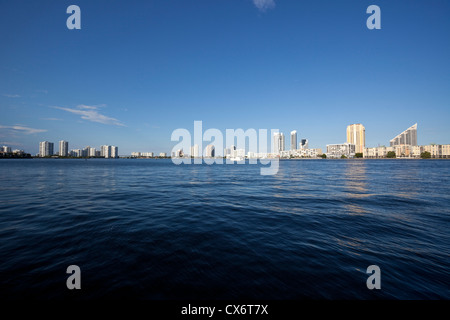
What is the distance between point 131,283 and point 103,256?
7.80ft

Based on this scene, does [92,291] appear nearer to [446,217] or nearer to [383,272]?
[383,272]

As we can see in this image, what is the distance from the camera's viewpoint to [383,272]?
6.35 m

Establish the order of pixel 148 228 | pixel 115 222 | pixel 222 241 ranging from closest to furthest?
pixel 222 241 → pixel 148 228 → pixel 115 222

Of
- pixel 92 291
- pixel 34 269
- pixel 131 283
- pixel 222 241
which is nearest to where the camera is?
pixel 92 291

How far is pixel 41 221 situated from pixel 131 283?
10048 millimetres

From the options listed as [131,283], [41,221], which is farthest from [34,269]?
[41,221]

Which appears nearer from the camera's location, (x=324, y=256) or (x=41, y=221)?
(x=324, y=256)

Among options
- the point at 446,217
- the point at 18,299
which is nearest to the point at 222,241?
the point at 18,299

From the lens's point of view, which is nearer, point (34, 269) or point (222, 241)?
point (34, 269)

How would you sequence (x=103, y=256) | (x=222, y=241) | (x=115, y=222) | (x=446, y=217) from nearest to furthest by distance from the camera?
1. (x=103, y=256)
2. (x=222, y=241)
3. (x=115, y=222)
4. (x=446, y=217)

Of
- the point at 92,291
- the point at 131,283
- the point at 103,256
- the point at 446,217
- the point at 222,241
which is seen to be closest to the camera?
the point at 92,291
